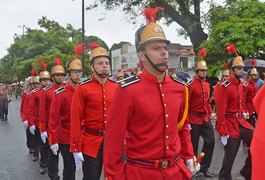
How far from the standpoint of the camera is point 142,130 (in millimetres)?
3113

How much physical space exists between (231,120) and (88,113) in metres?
2.48

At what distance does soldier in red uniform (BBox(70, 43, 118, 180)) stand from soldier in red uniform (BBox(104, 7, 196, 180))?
1.62m

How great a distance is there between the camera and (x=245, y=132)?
20.6 ft

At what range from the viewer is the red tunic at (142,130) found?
9.93 feet

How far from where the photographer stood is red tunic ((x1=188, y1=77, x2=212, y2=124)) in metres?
7.51

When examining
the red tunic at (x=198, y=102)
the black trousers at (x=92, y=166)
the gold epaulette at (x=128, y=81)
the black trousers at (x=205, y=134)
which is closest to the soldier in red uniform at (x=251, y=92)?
the red tunic at (x=198, y=102)

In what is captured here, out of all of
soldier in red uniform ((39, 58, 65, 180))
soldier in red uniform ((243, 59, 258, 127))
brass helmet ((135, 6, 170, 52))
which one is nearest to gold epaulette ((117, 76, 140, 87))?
brass helmet ((135, 6, 170, 52))

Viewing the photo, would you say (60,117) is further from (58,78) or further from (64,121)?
(58,78)

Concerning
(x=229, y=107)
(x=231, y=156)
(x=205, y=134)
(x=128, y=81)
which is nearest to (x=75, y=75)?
(x=229, y=107)

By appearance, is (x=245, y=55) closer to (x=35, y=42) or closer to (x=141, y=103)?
(x=141, y=103)

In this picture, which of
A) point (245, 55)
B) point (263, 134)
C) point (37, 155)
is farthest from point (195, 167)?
point (245, 55)

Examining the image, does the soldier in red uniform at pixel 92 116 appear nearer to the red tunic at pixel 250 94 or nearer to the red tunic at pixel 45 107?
the red tunic at pixel 45 107

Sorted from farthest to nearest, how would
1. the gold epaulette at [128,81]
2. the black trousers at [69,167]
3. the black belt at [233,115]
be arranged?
the black belt at [233,115] < the black trousers at [69,167] < the gold epaulette at [128,81]

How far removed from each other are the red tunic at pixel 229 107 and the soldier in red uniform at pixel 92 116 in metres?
1.94
